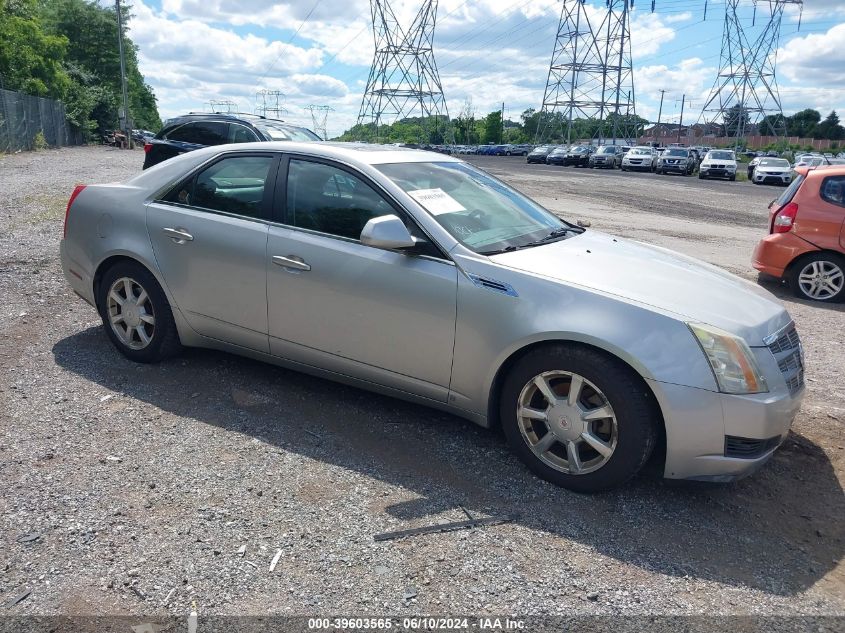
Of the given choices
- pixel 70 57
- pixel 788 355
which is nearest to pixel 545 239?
pixel 788 355

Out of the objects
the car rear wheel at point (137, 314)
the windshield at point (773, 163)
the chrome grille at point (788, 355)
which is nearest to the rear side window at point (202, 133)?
the car rear wheel at point (137, 314)

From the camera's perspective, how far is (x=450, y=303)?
3633mm

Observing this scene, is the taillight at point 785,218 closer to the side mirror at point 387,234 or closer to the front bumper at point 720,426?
the front bumper at point 720,426

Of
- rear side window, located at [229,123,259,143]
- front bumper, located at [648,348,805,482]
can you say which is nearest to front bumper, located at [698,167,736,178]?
rear side window, located at [229,123,259,143]

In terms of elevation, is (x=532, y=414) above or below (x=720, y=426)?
below

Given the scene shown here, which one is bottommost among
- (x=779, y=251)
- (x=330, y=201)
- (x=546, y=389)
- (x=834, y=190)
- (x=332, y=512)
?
(x=332, y=512)

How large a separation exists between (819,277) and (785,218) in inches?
30.9

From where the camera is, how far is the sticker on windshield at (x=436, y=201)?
3.94 metres

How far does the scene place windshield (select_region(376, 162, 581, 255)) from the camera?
3904mm

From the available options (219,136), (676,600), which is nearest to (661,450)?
(676,600)

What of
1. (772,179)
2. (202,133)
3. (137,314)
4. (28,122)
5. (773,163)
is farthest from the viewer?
(28,122)

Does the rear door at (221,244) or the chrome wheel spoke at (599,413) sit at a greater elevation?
the rear door at (221,244)

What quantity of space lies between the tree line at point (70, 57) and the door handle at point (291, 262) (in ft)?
132

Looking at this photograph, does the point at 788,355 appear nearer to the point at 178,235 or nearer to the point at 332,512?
the point at 332,512
